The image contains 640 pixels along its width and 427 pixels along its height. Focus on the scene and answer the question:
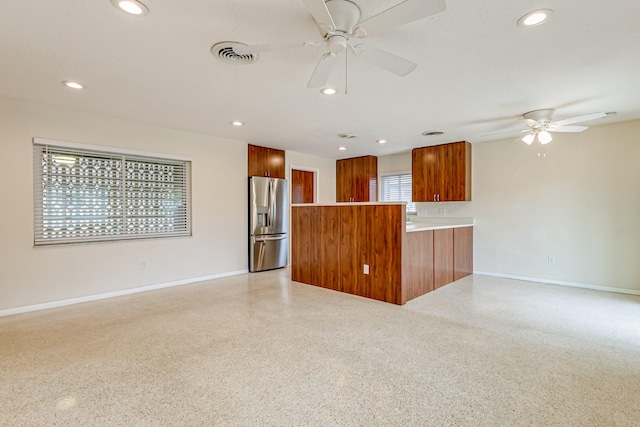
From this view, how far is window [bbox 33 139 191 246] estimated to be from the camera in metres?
3.63

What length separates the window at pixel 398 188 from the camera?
21.8 feet

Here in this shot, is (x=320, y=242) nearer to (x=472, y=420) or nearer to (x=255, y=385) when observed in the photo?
(x=255, y=385)

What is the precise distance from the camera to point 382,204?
12.7 feet

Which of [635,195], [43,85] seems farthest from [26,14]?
[635,195]

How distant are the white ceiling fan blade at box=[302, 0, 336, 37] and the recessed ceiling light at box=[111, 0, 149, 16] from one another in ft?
3.55

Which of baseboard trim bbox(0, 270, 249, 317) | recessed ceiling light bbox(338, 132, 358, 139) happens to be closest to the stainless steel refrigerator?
baseboard trim bbox(0, 270, 249, 317)

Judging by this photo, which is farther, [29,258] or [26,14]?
[29,258]

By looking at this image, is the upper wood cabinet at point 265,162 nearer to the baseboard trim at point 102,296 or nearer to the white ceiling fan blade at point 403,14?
the baseboard trim at point 102,296

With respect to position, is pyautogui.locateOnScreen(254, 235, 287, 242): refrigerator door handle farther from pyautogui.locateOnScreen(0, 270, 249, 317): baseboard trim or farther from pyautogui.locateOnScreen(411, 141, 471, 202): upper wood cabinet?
pyautogui.locateOnScreen(411, 141, 471, 202): upper wood cabinet

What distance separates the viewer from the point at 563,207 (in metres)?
4.72

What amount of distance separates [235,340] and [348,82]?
2.62 m

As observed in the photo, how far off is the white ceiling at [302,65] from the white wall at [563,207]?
519mm

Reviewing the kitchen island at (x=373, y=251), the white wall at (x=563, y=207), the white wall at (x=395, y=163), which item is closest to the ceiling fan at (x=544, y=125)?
the white wall at (x=563, y=207)

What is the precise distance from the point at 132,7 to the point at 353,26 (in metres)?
1.35
